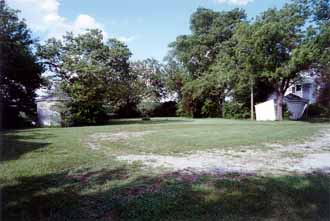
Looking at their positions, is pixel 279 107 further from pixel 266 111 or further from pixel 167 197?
pixel 167 197

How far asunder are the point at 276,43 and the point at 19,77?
58.9 feet

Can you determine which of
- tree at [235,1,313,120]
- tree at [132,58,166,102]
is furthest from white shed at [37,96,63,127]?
tree at [235,1,313,120]

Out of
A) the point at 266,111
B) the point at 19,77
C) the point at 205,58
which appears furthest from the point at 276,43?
the point at 19,77

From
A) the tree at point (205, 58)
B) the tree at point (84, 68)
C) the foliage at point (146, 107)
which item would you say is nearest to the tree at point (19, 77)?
the tree at point (84, 68)

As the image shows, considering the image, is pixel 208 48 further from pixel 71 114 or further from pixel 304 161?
pixel 304 161

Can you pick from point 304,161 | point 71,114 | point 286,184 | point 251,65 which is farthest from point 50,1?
point 251,65

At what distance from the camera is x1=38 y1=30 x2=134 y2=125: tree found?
676 inches

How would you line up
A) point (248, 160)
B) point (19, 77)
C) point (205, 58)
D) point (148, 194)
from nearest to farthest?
point (148, 194), point (248, 160), point (19, 77), point (205, 58)

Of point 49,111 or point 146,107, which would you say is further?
point 146,107

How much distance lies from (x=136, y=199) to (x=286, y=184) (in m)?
2.15

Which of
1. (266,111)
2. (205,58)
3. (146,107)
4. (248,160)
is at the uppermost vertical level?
(205,58)

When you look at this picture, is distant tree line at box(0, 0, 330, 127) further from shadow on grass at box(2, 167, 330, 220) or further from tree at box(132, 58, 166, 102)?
shadow on grass at box(2, 167, 330, 220)

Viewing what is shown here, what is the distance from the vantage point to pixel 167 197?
10.3 feet

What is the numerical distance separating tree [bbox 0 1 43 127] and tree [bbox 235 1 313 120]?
14832mm
